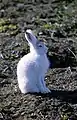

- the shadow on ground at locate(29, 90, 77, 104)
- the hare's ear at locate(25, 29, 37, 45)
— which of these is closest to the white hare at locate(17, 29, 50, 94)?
the hare's ear at locate(25, 29, 37, 45)

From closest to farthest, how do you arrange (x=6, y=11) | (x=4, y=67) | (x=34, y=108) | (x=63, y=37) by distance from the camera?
(x=34, y=108), (x=4, y=67), (x=63, y=37), (x=6, y=11)

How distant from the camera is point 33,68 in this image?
22.0 feet

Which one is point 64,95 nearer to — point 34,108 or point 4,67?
point 34,108

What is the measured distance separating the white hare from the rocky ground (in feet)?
0.45

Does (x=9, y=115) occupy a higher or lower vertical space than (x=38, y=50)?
lower

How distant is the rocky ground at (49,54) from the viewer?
6.66 meters

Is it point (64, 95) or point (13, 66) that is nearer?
point (64, 95)

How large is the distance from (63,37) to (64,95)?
2.82m

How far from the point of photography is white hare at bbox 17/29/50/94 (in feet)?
22.0

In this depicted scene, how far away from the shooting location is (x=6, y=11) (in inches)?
440

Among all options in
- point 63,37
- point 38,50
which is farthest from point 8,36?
point 38,50

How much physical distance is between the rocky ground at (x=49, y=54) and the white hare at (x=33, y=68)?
137 mm

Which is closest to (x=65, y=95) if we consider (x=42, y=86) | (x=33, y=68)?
(x=42, y=86)

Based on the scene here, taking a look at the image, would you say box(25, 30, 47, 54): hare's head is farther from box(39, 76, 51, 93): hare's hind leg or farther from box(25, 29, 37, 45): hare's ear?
box(39, 76, 51, 93): hare's hind leg
